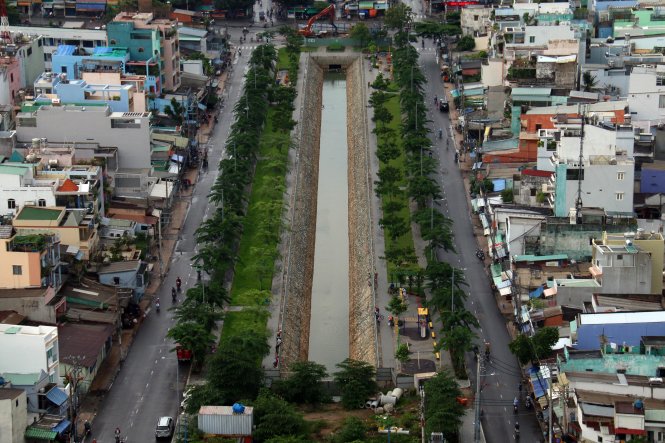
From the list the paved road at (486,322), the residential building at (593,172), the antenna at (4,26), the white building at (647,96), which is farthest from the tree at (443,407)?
the antenna at (4,26)

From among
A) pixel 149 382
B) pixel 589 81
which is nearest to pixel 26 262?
pixel 149 382

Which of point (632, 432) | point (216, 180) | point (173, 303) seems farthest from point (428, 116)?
point (632, 432)

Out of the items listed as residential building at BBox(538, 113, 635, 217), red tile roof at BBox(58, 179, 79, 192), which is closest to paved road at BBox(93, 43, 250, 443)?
red tile roof at BBox(58, 179, 79, 192)

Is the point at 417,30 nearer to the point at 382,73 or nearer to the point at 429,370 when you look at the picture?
the point at 382,73

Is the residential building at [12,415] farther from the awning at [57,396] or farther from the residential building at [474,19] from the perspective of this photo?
the residential building at [474,19]

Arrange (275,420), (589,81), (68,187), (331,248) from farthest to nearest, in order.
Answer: (589,81), (331,248), (68,187), (275,420)

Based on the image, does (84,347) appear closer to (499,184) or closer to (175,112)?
(499,184)

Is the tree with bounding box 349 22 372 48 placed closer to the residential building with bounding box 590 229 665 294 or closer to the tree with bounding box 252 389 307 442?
the residential building with bounding box 590 229 665 294
